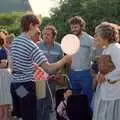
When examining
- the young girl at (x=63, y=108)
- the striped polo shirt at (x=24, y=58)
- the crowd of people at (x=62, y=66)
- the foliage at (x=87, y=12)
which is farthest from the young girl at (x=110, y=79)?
the foliage at (x=87, y=12)

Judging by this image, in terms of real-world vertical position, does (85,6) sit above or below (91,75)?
above

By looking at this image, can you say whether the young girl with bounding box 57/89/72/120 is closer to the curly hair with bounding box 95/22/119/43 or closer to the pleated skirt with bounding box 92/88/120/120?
the pleated skirt with bounding box 92/88/120/120

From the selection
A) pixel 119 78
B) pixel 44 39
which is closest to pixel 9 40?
pixel 44 39

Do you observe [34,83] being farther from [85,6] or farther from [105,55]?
[85,6]

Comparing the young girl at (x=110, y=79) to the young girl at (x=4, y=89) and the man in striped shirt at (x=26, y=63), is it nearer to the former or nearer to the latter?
the man in striped shirt at (x=26, y=63)

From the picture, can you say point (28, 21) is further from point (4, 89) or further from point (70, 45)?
point (4, 89)

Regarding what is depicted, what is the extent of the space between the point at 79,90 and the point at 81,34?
83 centimetres

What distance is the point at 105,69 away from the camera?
20.5 ft

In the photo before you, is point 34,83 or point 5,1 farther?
point 5,1

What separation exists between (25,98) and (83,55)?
1414 millimetres

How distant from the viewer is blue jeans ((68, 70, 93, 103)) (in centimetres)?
759

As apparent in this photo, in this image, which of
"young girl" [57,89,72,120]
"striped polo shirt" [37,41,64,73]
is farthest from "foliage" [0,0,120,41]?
"young girl" [57,89,72,120]

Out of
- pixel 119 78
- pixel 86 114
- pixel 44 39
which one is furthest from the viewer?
pixel 44 39

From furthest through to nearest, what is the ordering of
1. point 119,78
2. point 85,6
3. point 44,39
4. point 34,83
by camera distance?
point 85,6
point 44,39
point 34,83
point 119,78
